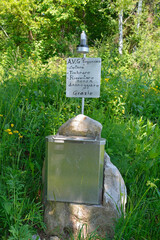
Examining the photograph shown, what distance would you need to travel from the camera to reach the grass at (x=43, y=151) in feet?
6.14

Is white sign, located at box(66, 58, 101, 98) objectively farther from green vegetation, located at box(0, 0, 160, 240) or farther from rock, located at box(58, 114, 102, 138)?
rock, located at box(58, 114, 102, 138)

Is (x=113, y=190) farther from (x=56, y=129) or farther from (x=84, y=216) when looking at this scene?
(x=56, y=129)

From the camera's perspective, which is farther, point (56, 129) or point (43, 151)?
point (56, 129)

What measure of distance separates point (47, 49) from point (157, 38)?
16.5 ft

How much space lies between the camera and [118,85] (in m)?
4.52

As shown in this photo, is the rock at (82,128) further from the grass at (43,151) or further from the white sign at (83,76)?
the white sign at (83,76)

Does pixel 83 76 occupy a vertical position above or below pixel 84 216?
above

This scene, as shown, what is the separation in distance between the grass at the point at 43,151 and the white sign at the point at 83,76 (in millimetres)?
306

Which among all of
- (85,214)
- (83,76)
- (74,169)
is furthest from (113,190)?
(83,76)

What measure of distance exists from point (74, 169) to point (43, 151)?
0.79 meters

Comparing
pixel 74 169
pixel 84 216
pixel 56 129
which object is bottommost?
pixel 84 216

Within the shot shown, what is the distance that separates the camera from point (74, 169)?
1938 mm

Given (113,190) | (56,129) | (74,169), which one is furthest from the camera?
(56,129)

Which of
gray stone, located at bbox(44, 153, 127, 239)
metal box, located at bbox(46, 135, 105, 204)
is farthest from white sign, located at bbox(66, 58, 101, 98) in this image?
gray stone, located at bbox(44, 153, 127, 239)
